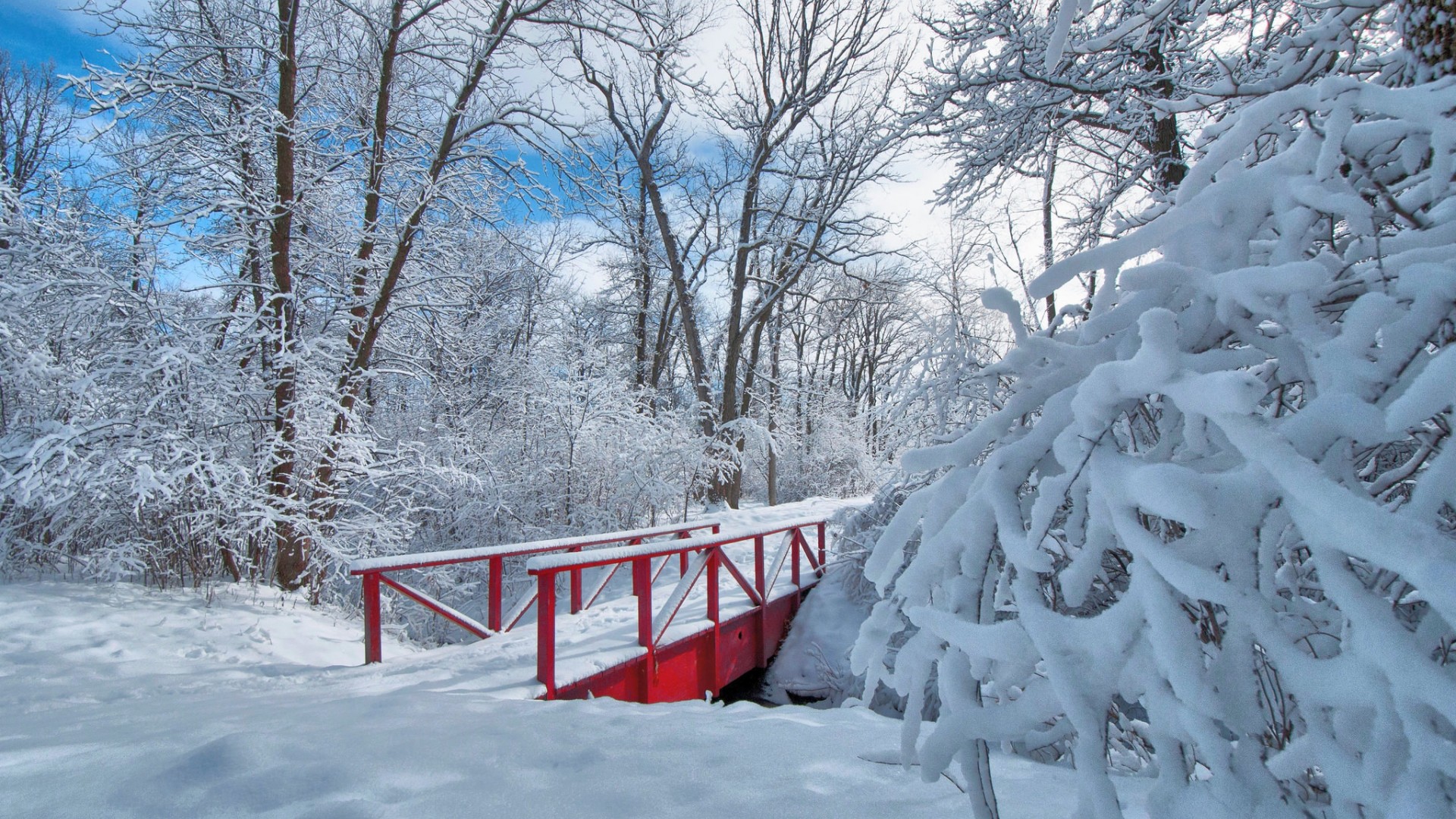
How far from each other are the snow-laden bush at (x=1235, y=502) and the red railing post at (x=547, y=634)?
2761mm

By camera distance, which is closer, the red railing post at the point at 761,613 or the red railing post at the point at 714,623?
the red railing post at the point at 714,623

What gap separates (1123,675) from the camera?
855mm

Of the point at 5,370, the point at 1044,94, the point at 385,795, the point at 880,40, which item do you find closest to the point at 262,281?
the point at 5,370

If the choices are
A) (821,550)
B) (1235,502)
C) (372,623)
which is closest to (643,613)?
(372,623)

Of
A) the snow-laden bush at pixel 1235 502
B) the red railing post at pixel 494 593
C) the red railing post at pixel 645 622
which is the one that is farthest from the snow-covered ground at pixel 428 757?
the red railing post at pixel 494 593

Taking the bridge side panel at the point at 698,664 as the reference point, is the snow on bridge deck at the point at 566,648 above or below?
above

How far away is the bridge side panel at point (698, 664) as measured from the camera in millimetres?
4168

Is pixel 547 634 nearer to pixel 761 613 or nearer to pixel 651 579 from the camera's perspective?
pixel 651 579

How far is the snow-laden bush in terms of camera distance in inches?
27.9

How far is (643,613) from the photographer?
14.4ft

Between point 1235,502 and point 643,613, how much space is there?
13.1 ft

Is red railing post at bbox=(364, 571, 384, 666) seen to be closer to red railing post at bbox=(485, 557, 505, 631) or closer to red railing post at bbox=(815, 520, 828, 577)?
red railing post at bbox=(485, 557, 505, 631)

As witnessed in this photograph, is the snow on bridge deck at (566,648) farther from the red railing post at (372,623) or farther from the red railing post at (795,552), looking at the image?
the red railing post at (795,552)

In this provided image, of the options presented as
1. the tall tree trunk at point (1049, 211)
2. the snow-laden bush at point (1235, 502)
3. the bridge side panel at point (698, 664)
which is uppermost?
the tall tree trunk at point (1049, 211)
